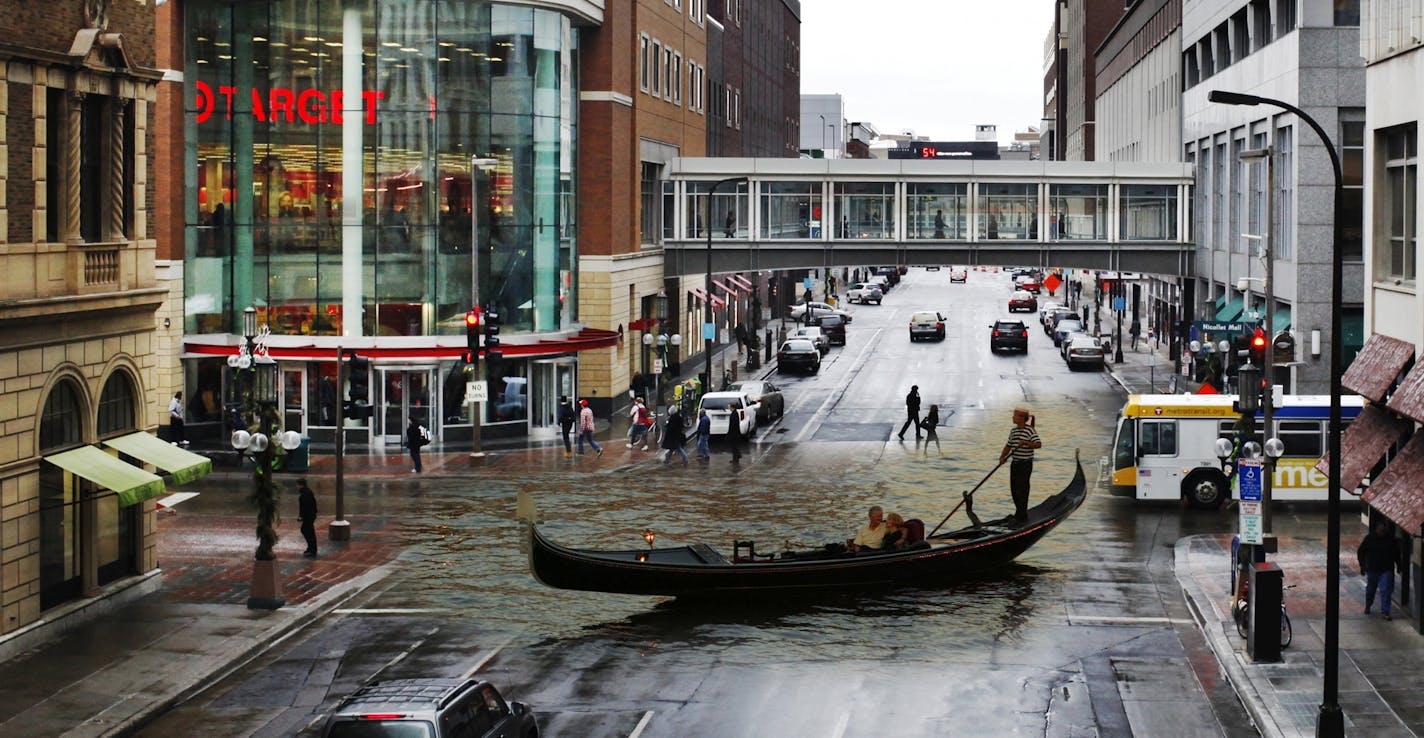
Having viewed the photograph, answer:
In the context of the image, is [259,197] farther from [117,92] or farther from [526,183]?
[117,92]

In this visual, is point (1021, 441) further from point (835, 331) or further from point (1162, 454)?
point (835, 331)

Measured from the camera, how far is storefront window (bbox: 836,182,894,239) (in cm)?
7812

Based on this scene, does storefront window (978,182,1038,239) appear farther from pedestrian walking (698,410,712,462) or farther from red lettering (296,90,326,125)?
red lettering (296,90,326,125)

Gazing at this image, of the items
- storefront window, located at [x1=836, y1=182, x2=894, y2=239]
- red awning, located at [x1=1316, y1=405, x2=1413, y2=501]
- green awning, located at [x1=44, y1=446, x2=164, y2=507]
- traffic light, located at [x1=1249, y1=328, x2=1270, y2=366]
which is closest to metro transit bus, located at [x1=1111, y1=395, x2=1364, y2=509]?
traffic light, located at [x1=1249, y1=328, x2=1270, y2=366]

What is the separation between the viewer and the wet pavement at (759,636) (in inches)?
909

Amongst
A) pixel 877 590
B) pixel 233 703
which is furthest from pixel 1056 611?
pixel 233 703

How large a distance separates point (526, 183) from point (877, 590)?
2882 centimetres

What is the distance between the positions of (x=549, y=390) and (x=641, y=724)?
35.8m

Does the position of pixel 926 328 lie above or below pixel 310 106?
below

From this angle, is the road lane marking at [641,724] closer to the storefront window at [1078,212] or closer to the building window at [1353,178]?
the building window at [1353,178]

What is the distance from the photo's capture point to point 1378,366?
101 feet

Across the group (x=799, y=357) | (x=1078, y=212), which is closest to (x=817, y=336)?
(x=799, y=357)

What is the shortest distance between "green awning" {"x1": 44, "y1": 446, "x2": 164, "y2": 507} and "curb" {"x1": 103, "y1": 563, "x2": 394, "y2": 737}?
9.89 feet

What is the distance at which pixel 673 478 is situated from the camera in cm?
4738
